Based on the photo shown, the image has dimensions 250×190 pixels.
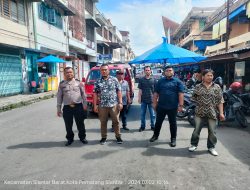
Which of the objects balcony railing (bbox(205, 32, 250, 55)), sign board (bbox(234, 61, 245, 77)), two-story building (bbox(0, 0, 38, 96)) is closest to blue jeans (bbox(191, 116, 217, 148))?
sign board (bbox(234, 61, 245, 77))

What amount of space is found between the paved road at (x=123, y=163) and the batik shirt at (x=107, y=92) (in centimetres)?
98

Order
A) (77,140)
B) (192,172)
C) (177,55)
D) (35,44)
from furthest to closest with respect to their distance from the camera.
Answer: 1. (35,44)
2. (177,55)
3. (77,140)
4. (192,172)

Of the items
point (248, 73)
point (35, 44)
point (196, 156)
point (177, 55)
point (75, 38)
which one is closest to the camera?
point (196, 156)

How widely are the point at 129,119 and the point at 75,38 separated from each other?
21.1 metres

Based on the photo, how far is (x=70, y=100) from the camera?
17.2 feet

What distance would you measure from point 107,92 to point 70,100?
854 millimetres

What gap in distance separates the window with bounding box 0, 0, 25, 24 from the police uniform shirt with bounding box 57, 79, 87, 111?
37.3ft

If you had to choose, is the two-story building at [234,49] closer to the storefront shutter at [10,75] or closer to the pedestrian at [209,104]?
the pedestrian at [209,104]

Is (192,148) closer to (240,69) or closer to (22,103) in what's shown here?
(240,69)

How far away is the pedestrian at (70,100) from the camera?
5.25 metres

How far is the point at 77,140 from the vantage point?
5.76 meters

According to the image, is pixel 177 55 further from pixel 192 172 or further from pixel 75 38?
pixel 75 38

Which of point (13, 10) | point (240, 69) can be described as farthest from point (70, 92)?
point (13, 10)

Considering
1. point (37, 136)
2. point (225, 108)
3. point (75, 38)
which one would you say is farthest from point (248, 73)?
point (75, 38)
